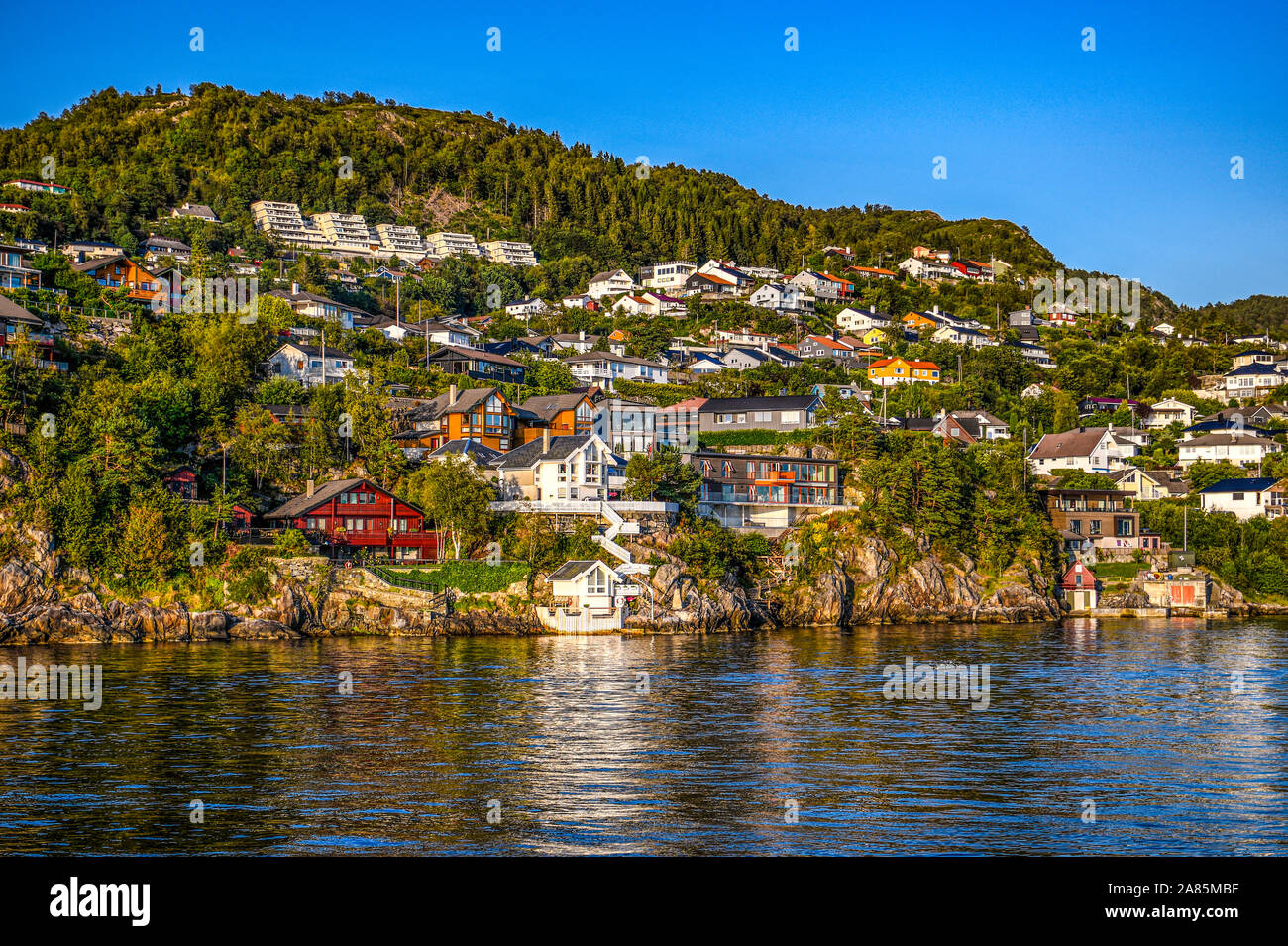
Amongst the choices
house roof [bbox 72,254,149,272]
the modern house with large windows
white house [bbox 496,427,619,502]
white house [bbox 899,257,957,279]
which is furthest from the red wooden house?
white house [bbox 899,257,957,279]

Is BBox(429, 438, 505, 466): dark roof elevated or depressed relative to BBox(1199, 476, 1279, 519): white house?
elevated

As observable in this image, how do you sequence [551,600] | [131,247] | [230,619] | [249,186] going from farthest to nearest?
[249,186]
[131,247]
[551,600]
[230,619]

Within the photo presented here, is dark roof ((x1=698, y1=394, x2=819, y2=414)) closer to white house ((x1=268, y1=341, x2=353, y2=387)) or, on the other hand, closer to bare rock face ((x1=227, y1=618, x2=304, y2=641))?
white house ((x1=268, y1=341, x2=353, y2=387))

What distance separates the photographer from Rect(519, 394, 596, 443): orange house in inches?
3452

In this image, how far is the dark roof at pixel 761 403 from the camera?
89688mm

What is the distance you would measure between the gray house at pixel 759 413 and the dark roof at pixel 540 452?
76.1 feet

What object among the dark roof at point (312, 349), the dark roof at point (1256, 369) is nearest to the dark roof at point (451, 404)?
the dark roof at point (312, 349)

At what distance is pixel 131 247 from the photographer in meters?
120

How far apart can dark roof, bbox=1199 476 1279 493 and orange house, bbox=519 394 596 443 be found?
52.3 metres

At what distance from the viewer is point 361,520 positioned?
64875 millimetres

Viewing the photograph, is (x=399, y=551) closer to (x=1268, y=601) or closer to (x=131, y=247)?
(x=1268, y=601)

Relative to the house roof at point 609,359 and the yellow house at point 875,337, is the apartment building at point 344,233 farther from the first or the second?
the yellow house at point 875,337

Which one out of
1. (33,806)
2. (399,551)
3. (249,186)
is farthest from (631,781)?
(249,186)

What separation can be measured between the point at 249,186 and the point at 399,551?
397 feet
